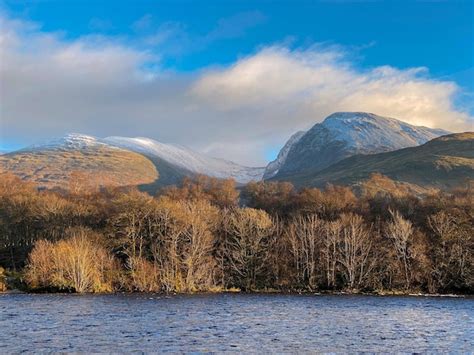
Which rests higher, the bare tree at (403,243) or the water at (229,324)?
the bare tree at (403,243)

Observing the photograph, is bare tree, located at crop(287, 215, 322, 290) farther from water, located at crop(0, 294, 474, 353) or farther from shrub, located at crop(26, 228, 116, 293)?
shrub, located at crop(26, 228, 116, 293)

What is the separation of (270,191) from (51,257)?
9586 centimetres

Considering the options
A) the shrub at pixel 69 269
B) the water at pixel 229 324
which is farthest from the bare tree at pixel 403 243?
the shrub at pixel 69 269

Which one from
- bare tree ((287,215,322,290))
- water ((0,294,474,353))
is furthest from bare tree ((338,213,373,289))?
water ((0,294,474,353))

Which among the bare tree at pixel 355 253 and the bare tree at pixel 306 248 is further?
the bare tree at pixel 306 248

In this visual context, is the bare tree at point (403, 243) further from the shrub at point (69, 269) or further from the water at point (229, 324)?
the shrub at point (69, 269)

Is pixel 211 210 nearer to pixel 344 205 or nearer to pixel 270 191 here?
pixel 344 205

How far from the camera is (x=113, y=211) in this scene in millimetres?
116438

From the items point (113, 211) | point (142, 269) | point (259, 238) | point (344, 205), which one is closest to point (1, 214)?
point (113, 211)

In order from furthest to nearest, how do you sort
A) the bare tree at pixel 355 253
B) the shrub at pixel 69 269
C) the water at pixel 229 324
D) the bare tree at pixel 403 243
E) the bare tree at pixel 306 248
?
the bare tree at pixel 306 248 → the bare tree at pixel 355 253 → the bare tree at pixel 403 243 → the shrub at pixel 69 269 → the water at pixel 229 324

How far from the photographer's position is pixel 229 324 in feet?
177

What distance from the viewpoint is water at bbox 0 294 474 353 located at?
137ft

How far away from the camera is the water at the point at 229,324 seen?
41.7 m

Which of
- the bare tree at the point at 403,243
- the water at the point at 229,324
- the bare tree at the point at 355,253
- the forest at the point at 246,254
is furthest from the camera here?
the bare tree at the point at 355,253
